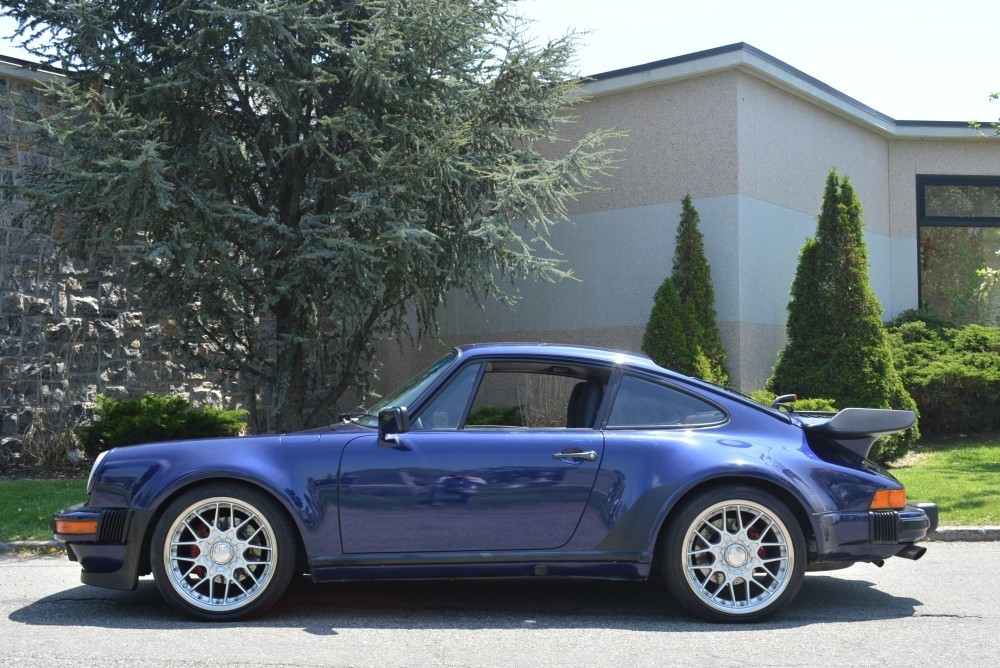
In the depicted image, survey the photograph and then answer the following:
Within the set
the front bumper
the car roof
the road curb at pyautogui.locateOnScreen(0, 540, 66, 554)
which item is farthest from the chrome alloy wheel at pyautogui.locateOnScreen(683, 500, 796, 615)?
the road curb at pyautogui.locateOnScreen(0, 540, 66, 554)

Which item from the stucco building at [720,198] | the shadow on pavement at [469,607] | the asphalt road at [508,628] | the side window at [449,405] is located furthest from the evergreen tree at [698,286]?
the side window at [449,405]

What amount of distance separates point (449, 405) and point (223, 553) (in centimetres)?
137

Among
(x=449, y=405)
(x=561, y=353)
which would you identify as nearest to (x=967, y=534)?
(x=561, y=353)

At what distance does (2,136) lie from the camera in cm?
1238

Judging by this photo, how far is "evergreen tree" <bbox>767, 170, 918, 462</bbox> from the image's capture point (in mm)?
12172

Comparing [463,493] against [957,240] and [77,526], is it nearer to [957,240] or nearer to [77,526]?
[77,526]

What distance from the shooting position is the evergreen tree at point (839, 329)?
1217 cm

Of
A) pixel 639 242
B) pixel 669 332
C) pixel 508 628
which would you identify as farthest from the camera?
pixel 639 242

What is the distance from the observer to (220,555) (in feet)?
17.2

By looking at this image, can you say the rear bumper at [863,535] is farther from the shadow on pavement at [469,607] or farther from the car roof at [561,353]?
the car roof at [561,353]

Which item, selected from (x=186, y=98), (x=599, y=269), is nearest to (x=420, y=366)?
(x=599, y=269)

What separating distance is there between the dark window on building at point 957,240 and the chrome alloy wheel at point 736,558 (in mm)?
13248

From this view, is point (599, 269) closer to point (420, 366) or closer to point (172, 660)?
point (420, 366)

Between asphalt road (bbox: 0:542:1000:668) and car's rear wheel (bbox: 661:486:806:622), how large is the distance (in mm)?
122
